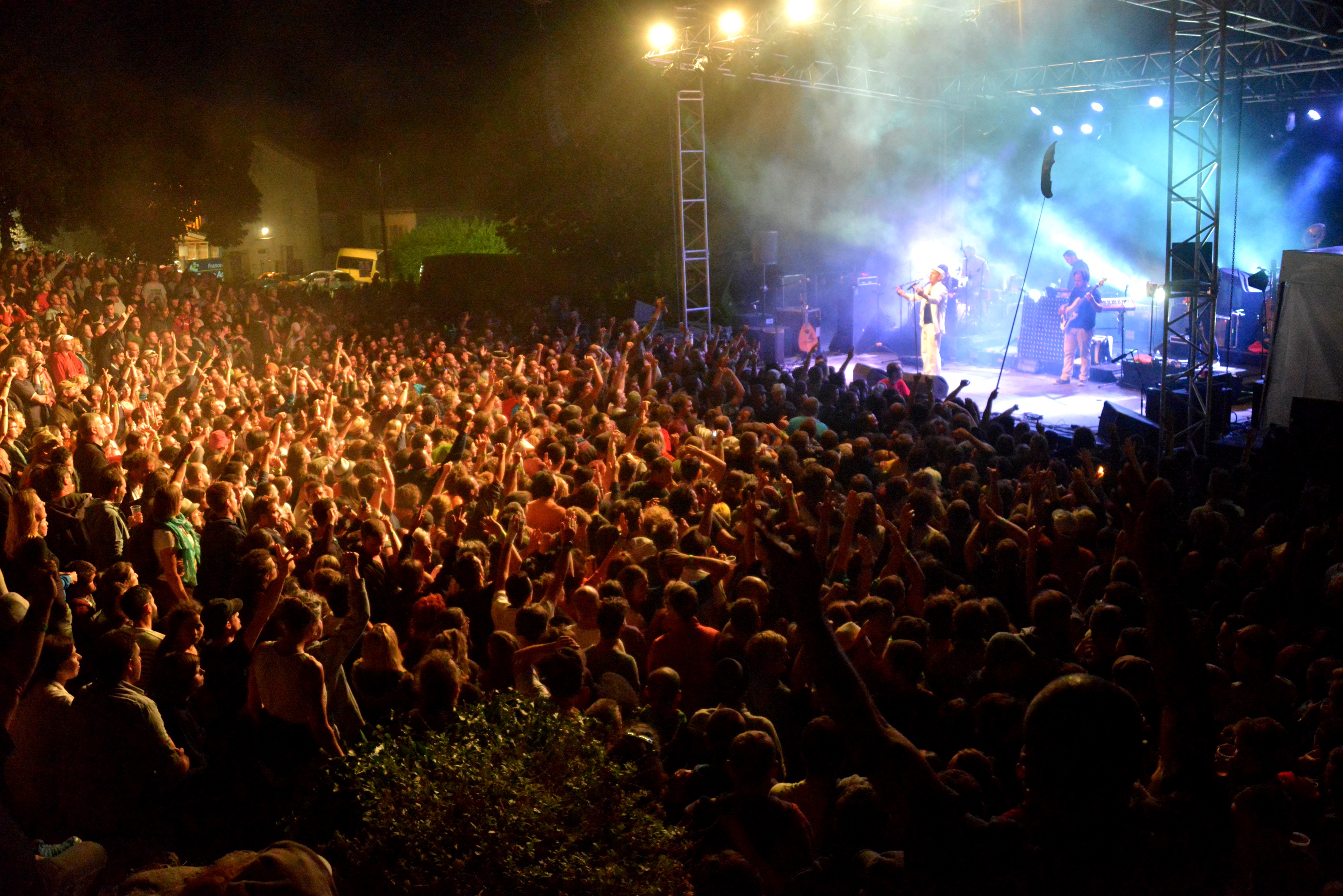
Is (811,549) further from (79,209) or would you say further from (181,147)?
(181,147)

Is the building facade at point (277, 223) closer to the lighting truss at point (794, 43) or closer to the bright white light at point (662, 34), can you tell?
the lighting truss at point (794, 43)

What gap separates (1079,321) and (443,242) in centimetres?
3211

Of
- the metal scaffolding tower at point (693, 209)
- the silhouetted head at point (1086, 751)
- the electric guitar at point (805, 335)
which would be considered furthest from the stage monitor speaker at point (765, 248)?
the silhouetted head at point (1086, 751)

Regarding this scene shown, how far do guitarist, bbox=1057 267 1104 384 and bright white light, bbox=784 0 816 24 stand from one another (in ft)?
22.0

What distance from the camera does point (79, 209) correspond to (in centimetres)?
2339

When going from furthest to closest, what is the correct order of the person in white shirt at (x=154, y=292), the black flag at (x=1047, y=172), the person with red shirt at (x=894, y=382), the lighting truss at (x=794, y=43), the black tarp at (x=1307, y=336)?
1. the person in white shirt at (x=154, y=292)
2. the lighting truss at (x=794, y=43)
3. the person with red shirt at (x=894, y=382)
4. the black tarp at (x=1307, y=336)
5. the black flag at (x=1047, y=172)

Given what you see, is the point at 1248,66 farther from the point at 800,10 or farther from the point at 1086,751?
the point at 1086,751

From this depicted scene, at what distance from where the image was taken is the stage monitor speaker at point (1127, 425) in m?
8.91

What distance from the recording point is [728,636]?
364cm

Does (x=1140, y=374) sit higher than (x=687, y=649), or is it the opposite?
(x=1140, y=374)

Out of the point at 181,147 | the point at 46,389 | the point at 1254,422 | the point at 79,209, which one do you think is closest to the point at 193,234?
the point at 181,147

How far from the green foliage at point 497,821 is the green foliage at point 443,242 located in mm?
38155

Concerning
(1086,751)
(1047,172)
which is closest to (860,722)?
(1086,751)

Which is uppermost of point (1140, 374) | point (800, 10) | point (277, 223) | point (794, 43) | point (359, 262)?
point (277, 223)
